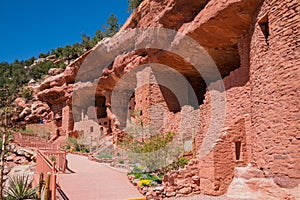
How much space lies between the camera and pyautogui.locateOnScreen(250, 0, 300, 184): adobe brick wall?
6.50 meters

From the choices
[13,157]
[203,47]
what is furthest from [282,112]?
[13,157]

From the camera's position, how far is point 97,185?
9969 millimetres

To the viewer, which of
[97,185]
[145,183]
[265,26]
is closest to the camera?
[265,26]

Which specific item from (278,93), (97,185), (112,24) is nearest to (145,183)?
(97,185)

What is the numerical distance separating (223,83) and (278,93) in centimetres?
312

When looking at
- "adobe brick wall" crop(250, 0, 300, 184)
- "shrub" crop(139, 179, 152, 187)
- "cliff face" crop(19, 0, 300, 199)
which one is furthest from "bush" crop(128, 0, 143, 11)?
"shrub" crop(139, 179, 152, 187)

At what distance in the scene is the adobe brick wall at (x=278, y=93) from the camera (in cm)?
650

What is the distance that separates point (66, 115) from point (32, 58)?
4657 cm

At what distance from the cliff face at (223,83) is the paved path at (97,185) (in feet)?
5.10

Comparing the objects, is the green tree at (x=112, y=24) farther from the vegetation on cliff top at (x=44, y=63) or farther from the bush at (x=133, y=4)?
the bush at (x=133, y=4)

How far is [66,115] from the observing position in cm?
2723

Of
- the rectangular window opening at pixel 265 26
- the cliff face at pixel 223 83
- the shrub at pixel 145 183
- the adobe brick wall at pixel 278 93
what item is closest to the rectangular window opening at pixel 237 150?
the cliff face at pixel 223 83

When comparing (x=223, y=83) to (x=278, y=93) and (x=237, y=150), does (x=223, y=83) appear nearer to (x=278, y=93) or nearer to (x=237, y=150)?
(x=237, y=150)

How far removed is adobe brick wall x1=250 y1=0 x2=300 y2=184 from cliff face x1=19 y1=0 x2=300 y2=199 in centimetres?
2
